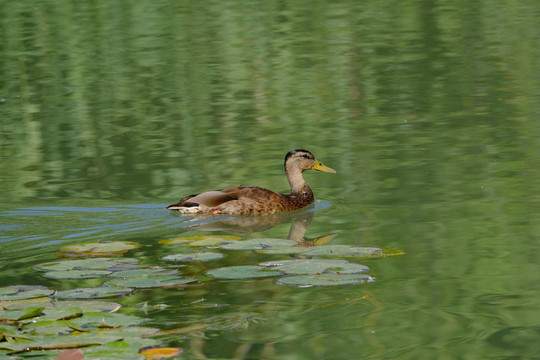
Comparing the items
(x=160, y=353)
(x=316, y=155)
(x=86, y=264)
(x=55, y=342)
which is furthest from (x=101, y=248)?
(x=316, y=155)

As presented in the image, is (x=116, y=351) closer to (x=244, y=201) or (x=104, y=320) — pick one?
(x=104, y=320)

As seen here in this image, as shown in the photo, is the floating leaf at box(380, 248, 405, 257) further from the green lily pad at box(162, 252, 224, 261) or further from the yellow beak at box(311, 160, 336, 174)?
the yellow beak at box(311, 160, 336, 174)

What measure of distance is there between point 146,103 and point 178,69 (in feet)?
11.0

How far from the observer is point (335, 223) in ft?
31.0

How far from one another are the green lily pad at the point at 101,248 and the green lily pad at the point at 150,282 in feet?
3.45

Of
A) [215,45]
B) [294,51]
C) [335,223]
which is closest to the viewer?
[335,223]

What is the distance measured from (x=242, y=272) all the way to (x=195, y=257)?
0.72 meters

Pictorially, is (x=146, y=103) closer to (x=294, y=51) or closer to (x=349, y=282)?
(x=294, y=51)

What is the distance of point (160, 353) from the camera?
5535 millimetres

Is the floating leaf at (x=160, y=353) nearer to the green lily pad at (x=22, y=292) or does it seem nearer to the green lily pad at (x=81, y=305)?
the green lily pad at (x=81, y=305)

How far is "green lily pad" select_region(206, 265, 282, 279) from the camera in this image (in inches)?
280

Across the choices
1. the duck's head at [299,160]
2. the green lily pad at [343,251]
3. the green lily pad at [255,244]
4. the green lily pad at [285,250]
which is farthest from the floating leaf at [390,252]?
the duck's head at [299,160]

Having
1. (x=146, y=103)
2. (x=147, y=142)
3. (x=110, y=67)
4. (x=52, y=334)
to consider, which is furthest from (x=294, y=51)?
(x=52, y=334)

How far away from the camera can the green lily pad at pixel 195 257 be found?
774 cm
